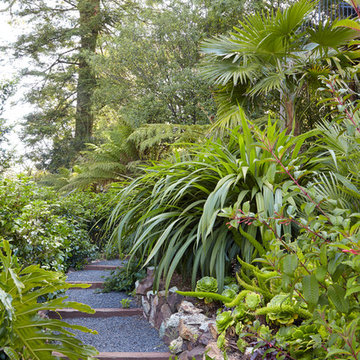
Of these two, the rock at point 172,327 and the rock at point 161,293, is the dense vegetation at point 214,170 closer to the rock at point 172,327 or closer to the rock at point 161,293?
the rock at point 161,293

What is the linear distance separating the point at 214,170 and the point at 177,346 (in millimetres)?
1273

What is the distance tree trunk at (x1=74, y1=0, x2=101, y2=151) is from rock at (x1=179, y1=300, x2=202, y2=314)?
978 centimetres

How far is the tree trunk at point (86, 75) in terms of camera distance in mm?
11672

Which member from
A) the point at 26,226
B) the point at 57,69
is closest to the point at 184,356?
the point at 26,226

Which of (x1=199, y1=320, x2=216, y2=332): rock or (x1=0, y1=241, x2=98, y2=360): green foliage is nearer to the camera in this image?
(x1=0, y1=241, x2=98, y2=360): green foliage

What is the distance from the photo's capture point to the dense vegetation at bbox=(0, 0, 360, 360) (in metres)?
1.39

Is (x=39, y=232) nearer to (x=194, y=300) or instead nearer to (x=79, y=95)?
(x=194, y=300)

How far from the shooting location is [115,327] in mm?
3016

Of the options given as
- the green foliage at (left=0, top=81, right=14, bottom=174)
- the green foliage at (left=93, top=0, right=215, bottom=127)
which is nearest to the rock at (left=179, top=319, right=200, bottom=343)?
the green foliage at (left=93, top=0, right=215, bottom=127)

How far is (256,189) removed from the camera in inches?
104

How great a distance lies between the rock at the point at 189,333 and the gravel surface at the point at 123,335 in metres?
0.29

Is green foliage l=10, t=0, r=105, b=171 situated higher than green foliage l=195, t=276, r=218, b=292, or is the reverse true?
green foliage l=10, t=0, r=105, b=171

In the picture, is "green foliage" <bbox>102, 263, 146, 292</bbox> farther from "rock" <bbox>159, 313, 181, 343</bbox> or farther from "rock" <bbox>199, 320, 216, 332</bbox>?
"rock" <bbox>199, 320, 216, 332</bbox>

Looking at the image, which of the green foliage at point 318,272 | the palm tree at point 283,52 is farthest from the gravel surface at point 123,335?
the palm tree at point 283,52
